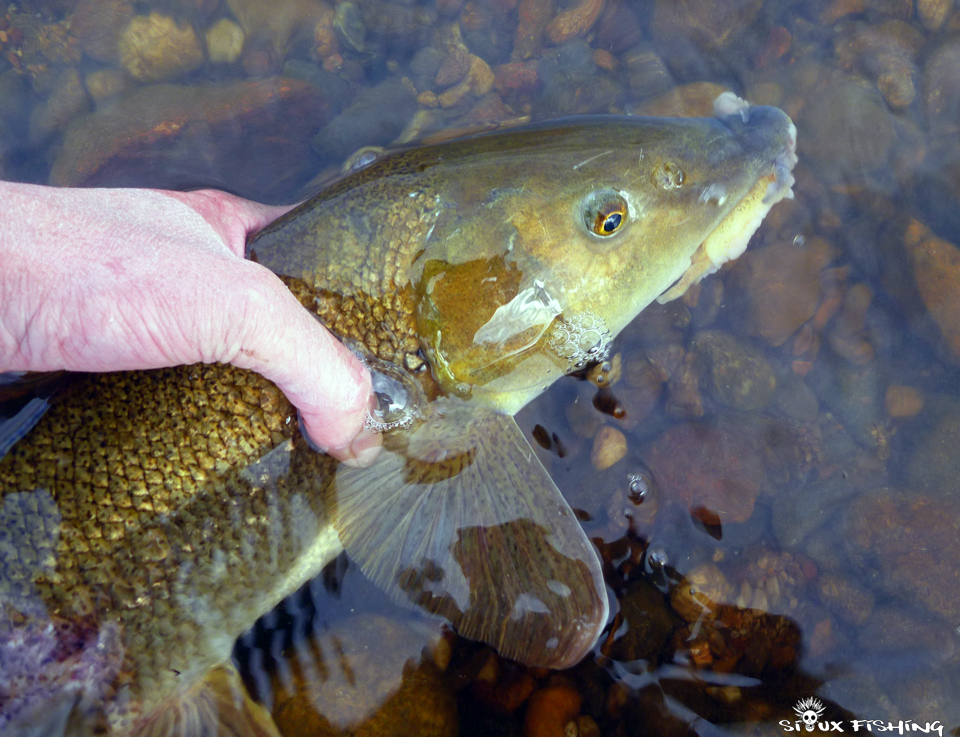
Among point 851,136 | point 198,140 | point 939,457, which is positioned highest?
point 198,140

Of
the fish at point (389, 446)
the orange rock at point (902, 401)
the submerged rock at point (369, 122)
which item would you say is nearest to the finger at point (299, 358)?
the fish at point (389, 446)

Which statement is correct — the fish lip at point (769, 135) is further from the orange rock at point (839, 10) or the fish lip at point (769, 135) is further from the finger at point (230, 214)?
the finger at point (230, 214)

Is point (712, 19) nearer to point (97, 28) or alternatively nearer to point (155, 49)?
point (155, 49)

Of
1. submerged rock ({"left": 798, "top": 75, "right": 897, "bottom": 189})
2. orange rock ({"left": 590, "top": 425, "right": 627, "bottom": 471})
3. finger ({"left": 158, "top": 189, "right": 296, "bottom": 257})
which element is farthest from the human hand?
submerged rock ({"left": 798, "top": 75, "right": 897, "bottom": 189})

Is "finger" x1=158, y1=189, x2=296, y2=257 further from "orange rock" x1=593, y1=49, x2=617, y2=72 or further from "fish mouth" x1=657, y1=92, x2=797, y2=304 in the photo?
"orange rock" x1=593, y1=49, x2=617, y2=72

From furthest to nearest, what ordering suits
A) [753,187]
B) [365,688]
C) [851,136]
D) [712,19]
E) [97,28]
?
[712,19], [97,28], [851,136], [365,688], [753,187]

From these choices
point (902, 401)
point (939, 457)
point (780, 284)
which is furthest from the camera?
point (780, 284)

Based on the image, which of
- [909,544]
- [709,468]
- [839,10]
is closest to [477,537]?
[709,468]
